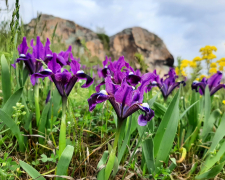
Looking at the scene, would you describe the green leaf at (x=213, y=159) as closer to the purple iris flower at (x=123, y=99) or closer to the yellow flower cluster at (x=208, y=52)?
the purple iris flower at (x=123, y=99)

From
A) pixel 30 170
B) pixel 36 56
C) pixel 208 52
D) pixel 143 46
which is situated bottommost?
pixel 30 170

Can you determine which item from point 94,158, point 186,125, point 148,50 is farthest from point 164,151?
point 148,50

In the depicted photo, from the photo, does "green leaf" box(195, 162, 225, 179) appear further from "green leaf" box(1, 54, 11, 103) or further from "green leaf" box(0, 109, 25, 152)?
"green leaf" box(1, 54, 11, 103)

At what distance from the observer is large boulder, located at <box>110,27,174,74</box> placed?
16375mm

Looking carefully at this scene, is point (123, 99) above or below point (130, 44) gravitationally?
below

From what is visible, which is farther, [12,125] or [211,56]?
[211,56]

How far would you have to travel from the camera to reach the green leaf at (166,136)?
1359 mm

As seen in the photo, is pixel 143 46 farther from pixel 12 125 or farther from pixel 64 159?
pixel 64 159

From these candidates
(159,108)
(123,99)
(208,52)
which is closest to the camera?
(123,99)

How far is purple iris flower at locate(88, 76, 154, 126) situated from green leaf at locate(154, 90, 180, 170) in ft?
1.49

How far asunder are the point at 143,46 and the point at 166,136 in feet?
52.3

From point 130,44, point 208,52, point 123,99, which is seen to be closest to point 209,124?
point 123,99

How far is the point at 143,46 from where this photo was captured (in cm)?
1652


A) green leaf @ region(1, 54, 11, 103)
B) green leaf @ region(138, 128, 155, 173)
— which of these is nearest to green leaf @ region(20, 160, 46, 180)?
green leaf @ region(138, 128, 155, 173)
